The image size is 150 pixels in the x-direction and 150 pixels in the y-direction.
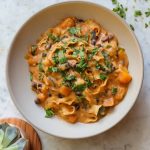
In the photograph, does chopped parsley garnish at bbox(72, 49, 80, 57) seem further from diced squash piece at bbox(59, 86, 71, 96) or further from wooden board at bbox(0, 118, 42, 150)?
wooden board at bbox(0, 118, 42, 150)

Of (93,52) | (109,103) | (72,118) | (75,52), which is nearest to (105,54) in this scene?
(93,52)

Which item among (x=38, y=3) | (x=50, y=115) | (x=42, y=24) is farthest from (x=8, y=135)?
(x=38, y=3)

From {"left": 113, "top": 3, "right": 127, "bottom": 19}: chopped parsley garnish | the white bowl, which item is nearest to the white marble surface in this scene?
{"left": 113, "top": 3, "right": 127, "bottom": 19}: chopped parsley garnish

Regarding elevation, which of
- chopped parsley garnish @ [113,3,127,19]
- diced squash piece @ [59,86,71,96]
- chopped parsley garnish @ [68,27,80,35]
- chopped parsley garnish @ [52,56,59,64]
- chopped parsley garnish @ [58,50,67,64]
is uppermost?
chopped parsley garnish @ [113,3,127,19]

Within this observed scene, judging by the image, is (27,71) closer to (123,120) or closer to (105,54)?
(105,54)

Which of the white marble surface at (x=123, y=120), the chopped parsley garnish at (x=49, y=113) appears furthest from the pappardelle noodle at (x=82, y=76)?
the white marble surface at (x=123, y=120)

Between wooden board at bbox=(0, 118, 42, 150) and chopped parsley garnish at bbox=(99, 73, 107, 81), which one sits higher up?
chopped parsley garnish at bbox=(99, 73, 107, 81)

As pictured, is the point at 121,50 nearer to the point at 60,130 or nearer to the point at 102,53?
the point at 102,53
